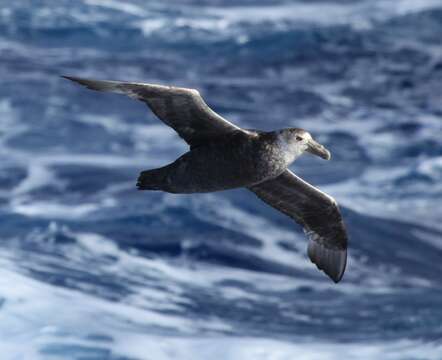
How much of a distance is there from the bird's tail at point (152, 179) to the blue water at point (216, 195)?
7.15m

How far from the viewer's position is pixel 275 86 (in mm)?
35375

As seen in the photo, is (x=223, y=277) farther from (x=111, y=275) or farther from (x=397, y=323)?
(x=397, y=323)

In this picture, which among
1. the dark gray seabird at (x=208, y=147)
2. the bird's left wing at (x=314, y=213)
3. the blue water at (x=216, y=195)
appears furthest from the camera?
the blue water at (x=216, y=195)

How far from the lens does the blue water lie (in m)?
18.7

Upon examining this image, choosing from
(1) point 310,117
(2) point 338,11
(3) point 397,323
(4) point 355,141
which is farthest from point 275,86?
(3) point 397,323

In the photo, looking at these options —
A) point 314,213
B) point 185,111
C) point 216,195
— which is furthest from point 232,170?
point 216,195

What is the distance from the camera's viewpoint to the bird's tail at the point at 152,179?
10375mm

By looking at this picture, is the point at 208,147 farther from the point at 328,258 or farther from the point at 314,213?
the point at 328,258

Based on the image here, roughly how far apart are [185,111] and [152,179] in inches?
29.2

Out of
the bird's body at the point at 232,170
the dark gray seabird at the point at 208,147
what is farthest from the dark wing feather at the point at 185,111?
the bird's body at the point at 232,170

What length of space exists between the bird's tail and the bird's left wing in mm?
1431

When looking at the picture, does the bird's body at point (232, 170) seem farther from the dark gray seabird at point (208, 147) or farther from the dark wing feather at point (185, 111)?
the dark wing feather at point (185, 111)

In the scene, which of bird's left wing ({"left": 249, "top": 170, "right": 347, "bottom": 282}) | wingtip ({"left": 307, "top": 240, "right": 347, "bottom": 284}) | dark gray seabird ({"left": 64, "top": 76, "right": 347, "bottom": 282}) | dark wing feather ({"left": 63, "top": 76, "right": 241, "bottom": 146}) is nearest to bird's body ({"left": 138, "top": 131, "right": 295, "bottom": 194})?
dark gray seabird ({"left": 64, "top": 76, "right": 347, "bottom": 282})

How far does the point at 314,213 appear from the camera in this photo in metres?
12.1
